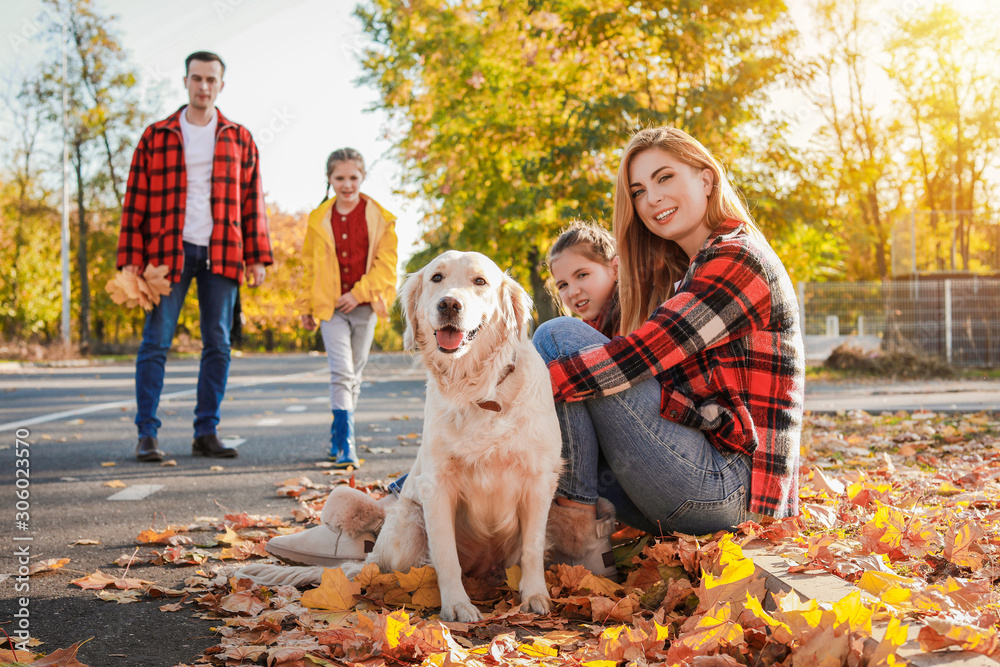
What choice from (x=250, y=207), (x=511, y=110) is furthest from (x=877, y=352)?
(x=250, y=207)

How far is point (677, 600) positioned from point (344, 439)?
11.5ft

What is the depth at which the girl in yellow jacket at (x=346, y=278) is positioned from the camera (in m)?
5.38

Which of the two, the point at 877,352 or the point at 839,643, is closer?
the point at 839,643

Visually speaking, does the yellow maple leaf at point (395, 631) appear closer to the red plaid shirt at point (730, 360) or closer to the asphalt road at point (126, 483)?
the asphalt road at point (126, 483)

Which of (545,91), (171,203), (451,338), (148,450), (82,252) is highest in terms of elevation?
(545,91)

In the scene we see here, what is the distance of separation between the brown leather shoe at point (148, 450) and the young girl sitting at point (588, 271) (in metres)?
3.28

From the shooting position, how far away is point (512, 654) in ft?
6.75

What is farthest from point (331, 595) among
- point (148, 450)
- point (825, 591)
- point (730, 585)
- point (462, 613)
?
point (148, 450)

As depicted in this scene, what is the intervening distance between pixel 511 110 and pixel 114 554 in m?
11.8

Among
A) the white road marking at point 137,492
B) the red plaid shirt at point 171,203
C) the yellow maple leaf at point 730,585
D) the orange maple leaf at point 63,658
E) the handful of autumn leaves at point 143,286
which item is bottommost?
the white road marking at point 137,492

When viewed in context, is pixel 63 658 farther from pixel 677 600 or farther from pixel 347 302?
pixel 347 302

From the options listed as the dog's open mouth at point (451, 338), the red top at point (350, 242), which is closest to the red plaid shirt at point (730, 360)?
the dog's open mouth at point (451, 338)

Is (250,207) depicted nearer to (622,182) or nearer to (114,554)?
(114,554)

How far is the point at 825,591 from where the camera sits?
201 cm
